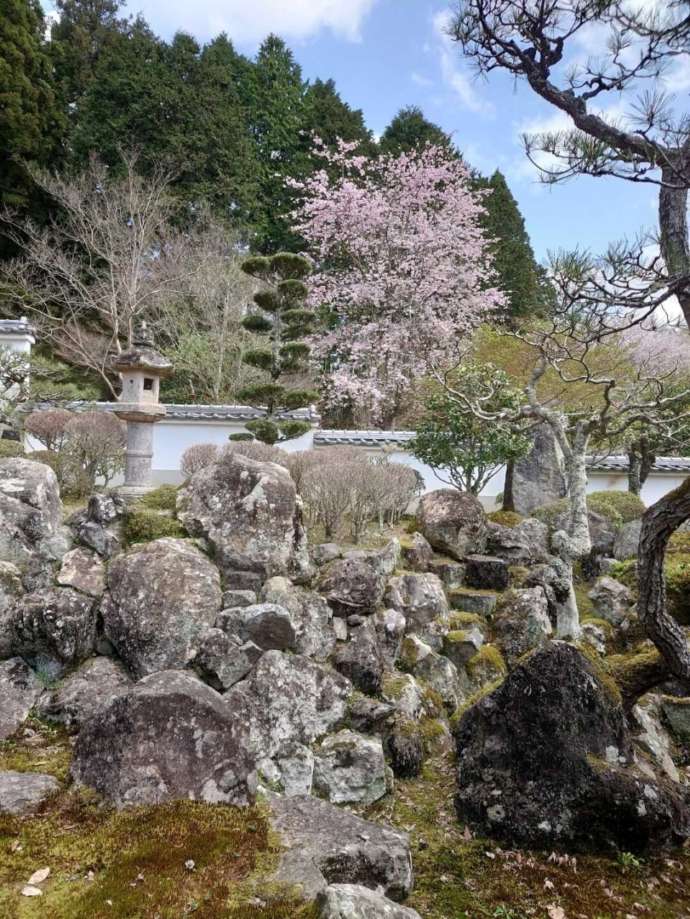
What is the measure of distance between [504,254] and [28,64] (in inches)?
730

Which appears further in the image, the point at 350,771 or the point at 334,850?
the point at 350,771

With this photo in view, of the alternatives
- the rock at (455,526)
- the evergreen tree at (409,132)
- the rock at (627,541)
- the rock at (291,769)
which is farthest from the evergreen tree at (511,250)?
the rock at (291,769)

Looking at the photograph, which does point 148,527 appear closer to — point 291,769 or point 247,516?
point 247,516

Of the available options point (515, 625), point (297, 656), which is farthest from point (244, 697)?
point (515, 625)

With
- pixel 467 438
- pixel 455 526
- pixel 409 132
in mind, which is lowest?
pixel 455 526

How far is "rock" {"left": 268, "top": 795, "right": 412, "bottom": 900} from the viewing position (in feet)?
10.5

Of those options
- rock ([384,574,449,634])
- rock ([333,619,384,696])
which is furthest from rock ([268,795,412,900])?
rock ([384,574,449,634])

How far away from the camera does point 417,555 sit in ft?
25.9

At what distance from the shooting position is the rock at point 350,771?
5031mm

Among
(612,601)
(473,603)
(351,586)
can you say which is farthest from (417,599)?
(612,601)

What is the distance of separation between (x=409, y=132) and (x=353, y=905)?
95.2ft

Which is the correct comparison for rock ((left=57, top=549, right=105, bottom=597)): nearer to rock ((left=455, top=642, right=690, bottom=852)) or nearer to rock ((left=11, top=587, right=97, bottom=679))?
rock ((left=11, top=587, right=97, bottom=679))

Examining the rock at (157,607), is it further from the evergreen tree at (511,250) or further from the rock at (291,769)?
the evergreen tree at (511,250)

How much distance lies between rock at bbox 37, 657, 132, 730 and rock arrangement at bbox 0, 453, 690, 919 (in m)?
0.01
